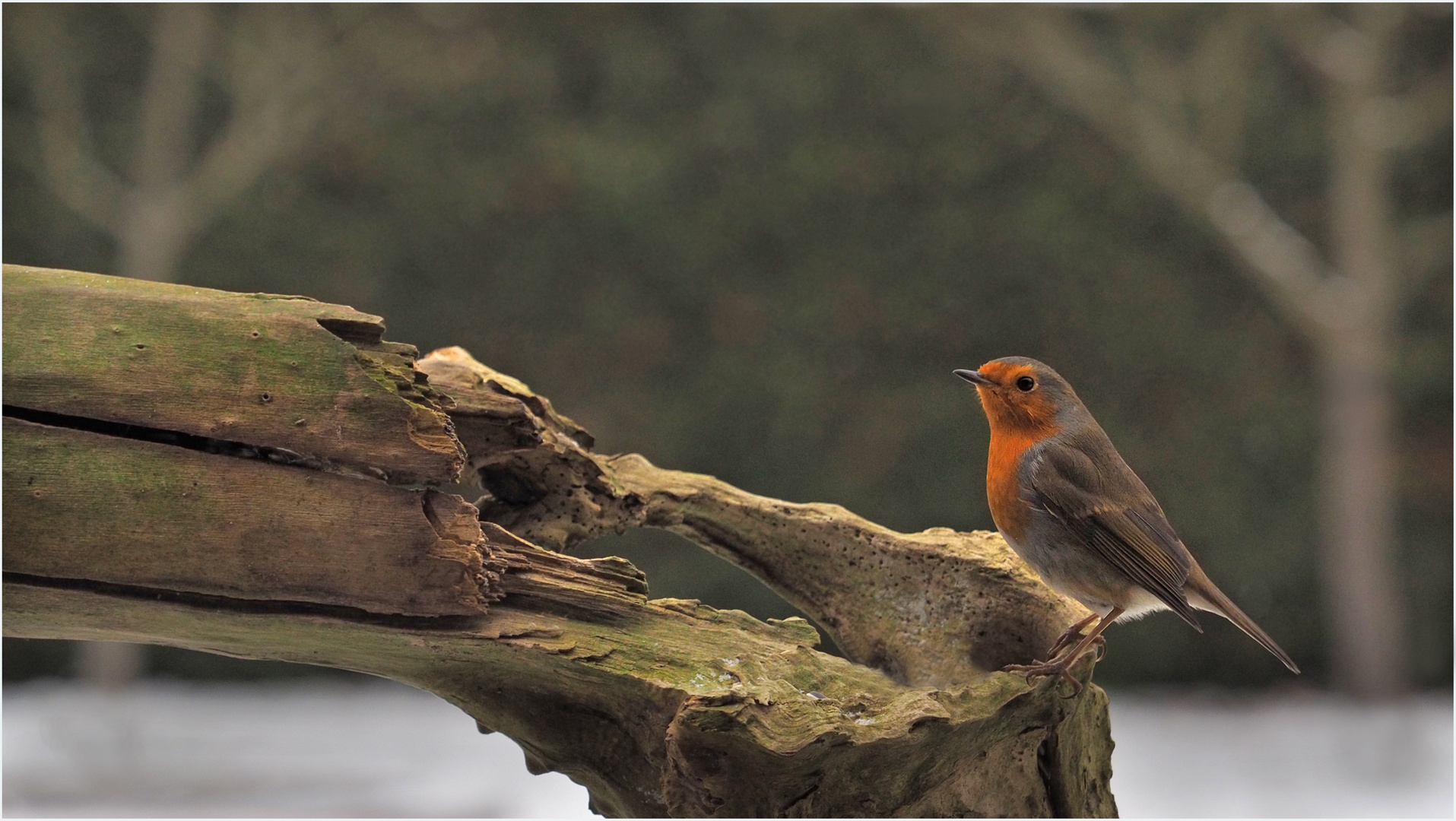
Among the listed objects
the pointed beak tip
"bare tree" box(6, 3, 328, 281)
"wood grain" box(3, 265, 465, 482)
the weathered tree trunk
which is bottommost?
the weathered tree trunk

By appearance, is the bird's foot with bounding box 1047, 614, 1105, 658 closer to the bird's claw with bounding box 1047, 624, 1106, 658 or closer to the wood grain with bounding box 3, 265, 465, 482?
the bird's claw with bounding box 1047, 624, 1106, 658

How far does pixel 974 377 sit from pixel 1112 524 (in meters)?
0.39

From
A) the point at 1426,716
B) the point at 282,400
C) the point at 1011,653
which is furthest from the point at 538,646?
the point at 1426,716

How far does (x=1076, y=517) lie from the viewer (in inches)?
91.0

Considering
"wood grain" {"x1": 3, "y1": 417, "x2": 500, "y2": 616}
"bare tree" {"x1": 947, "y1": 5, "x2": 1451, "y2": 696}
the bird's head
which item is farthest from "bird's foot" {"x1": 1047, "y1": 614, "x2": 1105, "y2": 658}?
"bare tree" {"x1": 947, "y1": 5, "x2": 1451, "y2": 696}

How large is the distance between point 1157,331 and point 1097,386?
40 centimetres

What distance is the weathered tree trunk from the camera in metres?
1.97

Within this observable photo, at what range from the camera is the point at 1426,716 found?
614 centimetres

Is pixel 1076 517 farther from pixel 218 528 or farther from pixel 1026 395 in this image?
pixel 218 528

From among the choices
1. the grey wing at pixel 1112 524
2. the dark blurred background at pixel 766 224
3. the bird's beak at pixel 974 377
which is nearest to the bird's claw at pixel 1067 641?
the grey wing at pixel 1112 524

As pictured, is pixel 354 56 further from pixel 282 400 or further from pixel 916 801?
pixel 916 801

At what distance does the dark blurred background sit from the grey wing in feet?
10.6

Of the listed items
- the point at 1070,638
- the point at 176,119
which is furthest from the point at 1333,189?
the point at 176,119

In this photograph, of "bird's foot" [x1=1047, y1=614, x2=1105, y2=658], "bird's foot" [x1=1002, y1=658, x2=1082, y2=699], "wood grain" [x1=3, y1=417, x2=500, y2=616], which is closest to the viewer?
"wood grain" [x1=3, y1=417, x2=500, y2=616]
